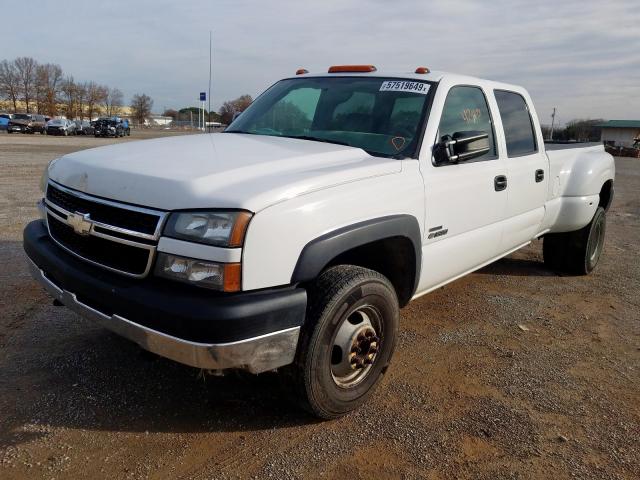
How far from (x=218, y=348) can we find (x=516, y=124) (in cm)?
337

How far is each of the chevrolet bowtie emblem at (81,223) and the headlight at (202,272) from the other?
1.73 ft

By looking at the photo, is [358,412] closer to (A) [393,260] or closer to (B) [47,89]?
(A) [393,260]

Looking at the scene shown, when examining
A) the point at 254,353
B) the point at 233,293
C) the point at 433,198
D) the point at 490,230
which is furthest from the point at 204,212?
the point at 490,230

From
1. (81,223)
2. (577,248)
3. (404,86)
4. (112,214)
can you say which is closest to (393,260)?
(404,86)

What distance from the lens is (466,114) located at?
377 centimetres

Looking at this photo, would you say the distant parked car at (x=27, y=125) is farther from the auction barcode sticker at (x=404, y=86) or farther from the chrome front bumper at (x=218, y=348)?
the chrome front bumper at (x=218, y=348)

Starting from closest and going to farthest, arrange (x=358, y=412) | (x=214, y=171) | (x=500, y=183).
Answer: (x=214, y=171), (x=358, y=412), (x=500, y=183)

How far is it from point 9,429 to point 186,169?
62.8 inches

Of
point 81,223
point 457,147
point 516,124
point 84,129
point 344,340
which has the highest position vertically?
point 516,124

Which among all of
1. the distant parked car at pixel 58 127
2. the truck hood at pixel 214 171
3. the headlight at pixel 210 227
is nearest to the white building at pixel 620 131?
the distant parked car at pixel 58 127

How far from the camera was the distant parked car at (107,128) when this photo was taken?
135 feet

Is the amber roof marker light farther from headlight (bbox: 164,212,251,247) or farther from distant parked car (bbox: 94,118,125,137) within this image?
distant parked car (bbox: 94,118,125,137)

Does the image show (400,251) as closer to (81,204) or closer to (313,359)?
(313,359)

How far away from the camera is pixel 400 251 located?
10.2 feet
